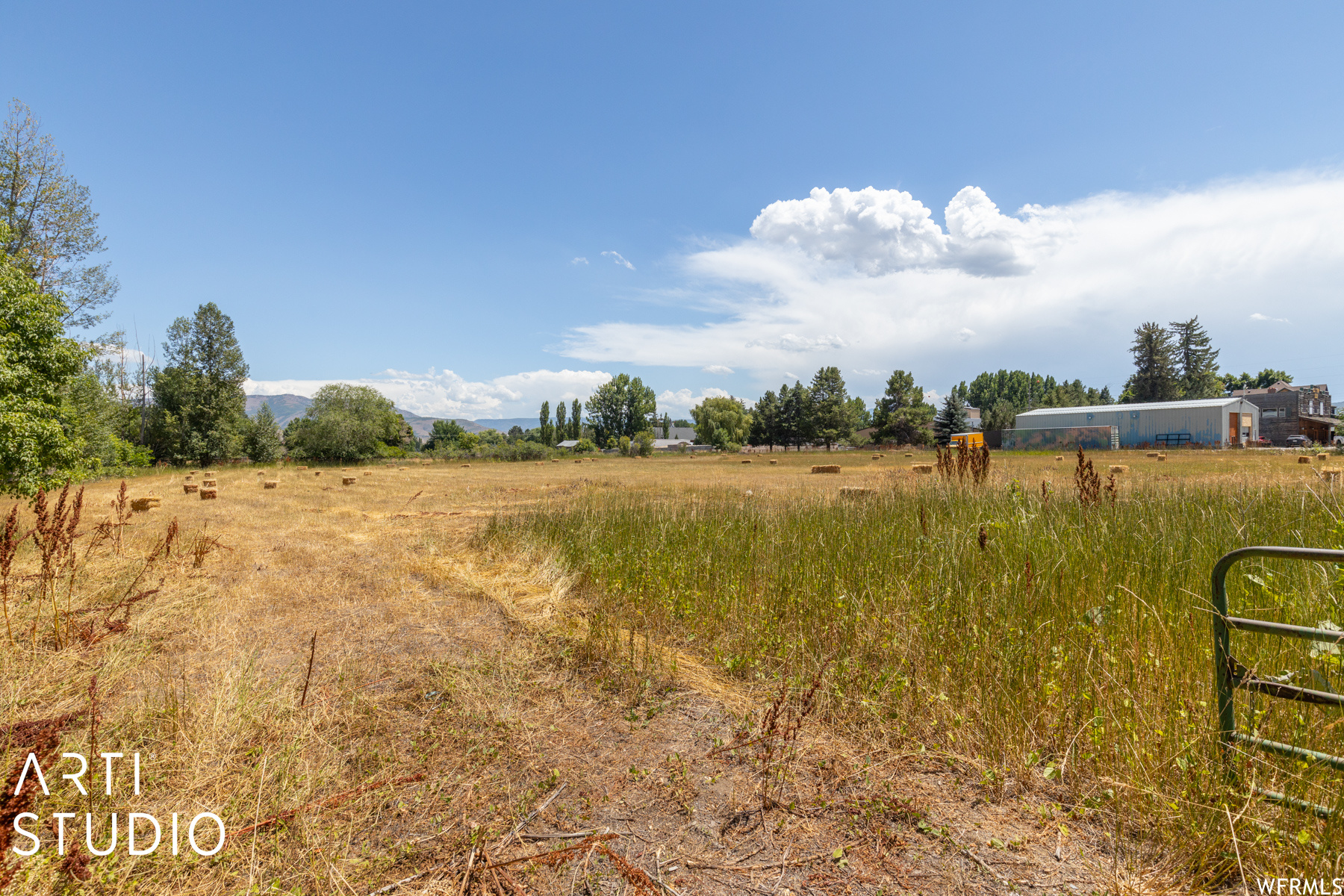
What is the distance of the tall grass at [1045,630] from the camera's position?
2.43 meters

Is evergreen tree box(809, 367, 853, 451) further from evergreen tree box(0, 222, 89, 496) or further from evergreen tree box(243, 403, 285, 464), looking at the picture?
evergreen tree box(0, 222, 89, 496)

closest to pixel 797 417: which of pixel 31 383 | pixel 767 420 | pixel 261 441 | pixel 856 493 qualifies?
pixel 767 420

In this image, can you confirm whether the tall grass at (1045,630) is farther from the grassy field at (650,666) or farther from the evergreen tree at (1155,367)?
the evergreen tree at (1155,367)

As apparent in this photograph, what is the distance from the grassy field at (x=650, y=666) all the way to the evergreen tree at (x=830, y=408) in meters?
68.3

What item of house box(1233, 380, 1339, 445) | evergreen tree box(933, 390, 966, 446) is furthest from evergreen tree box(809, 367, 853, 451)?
house box(1233, 380, 1339, 445)

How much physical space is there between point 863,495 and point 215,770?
8808 millimetres

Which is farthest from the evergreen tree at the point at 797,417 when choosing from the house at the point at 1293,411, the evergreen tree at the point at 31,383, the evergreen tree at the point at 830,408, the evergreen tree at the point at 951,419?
the evergreen tree at the point at 31,383

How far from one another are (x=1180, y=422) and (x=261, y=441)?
81493 millimetres

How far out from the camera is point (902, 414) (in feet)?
227

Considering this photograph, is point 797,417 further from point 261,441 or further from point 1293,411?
point 261,441

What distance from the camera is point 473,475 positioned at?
1211 inches

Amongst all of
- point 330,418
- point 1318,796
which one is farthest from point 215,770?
point 330,418

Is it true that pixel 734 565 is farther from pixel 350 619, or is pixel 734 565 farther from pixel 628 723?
pixel 350 619

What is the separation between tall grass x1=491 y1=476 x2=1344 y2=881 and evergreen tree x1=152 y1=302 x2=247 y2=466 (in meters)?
54.5
